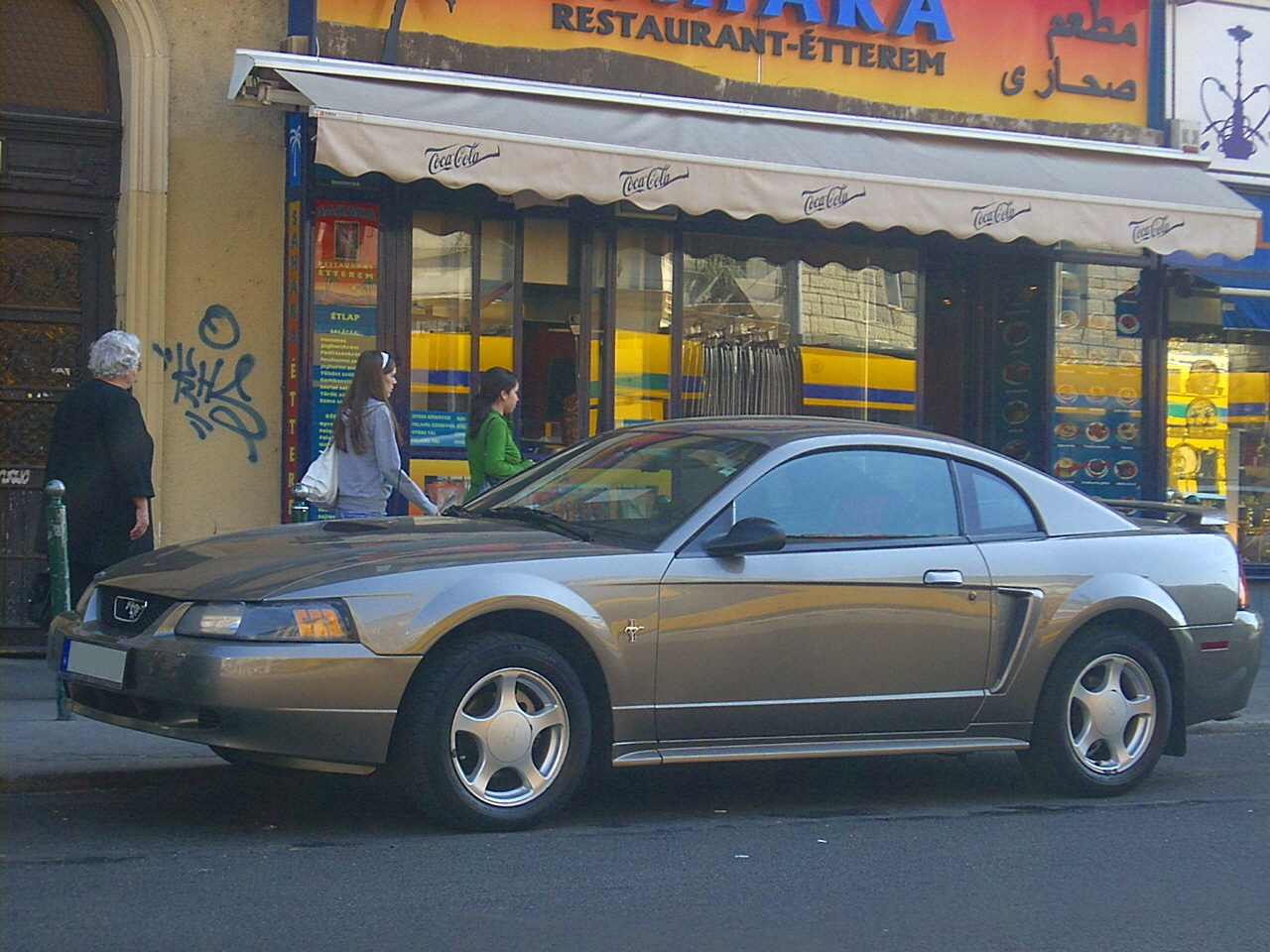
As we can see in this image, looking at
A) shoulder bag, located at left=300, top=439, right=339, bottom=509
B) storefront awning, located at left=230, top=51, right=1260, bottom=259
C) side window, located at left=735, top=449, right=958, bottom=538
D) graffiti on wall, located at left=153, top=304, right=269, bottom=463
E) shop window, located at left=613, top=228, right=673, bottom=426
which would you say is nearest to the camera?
side window, located at left=735, top=449, right=958, bottom=538

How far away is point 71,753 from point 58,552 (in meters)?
0.91

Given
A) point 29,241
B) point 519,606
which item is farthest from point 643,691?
point 29,241

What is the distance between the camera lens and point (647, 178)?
990 centimetres

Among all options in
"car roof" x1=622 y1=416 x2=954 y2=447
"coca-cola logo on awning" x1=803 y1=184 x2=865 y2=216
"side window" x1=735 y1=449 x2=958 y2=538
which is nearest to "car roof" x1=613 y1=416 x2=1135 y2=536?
"car roof" x1=622 y1=416 x2=954 y2=447

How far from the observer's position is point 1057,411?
1323 cm

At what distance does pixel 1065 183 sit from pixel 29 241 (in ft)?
23.4

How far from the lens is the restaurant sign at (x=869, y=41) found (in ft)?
36.2

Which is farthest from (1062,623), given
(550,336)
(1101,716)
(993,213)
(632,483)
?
(550,336)

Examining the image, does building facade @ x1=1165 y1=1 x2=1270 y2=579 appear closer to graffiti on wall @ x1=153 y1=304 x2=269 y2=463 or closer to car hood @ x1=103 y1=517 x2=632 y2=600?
graffiti on wall @ x1=153 y1=304 x2=269 y2=463

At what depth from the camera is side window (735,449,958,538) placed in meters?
6.09

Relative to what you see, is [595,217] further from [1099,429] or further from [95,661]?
[95,661]

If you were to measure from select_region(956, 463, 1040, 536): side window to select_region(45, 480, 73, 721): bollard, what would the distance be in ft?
12.6

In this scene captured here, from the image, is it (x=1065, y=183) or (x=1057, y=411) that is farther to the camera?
(x=1057, y=411)

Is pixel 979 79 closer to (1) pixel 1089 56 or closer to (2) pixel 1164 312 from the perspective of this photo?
(1) pixel 1089 56
